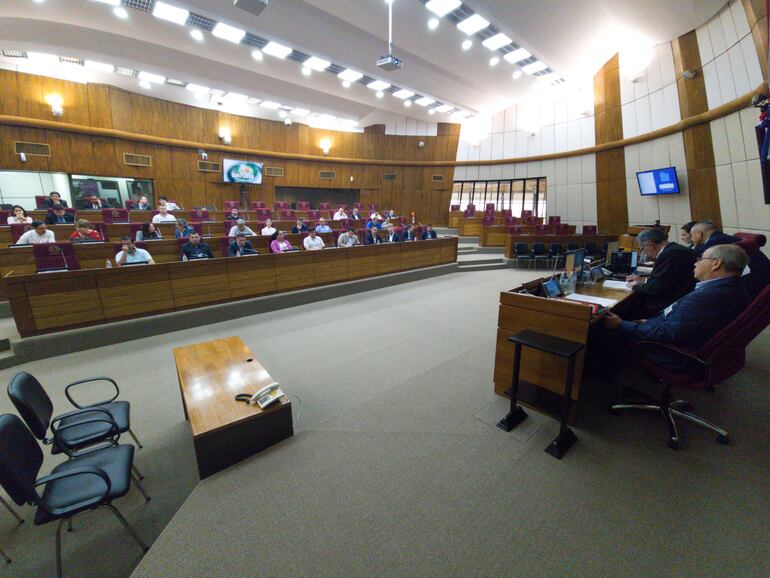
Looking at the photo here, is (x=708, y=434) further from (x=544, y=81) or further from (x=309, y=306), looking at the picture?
(x=544, y=81)

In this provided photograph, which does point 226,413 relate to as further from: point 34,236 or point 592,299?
point 34,236

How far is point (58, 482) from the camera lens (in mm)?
1545

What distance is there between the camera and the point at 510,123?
1311cm

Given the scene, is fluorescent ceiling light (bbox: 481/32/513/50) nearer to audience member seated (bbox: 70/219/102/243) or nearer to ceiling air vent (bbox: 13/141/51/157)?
audience member seated (bbox: 70/219/102/243)

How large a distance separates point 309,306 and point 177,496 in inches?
140

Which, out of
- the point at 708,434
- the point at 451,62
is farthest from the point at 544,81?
the point at 708,434

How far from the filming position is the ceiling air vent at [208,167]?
11.0 m

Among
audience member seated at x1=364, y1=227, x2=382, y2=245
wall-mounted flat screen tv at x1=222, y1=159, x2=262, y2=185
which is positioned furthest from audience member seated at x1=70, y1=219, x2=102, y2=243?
wall-mounted flat screen tv at x1=222, y1=159, x2=262, y2=185

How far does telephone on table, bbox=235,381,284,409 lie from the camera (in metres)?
2.00

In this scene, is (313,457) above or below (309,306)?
below

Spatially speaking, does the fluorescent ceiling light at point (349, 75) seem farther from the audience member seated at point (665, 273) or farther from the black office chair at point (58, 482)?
the black office chair at point (58, 482)

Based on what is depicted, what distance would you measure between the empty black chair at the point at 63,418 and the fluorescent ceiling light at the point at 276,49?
834 centimetres

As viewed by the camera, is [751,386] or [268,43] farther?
[268,43]

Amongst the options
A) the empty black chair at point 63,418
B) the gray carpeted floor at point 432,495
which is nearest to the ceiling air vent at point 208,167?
the gray carpeted floor at point 432,495
